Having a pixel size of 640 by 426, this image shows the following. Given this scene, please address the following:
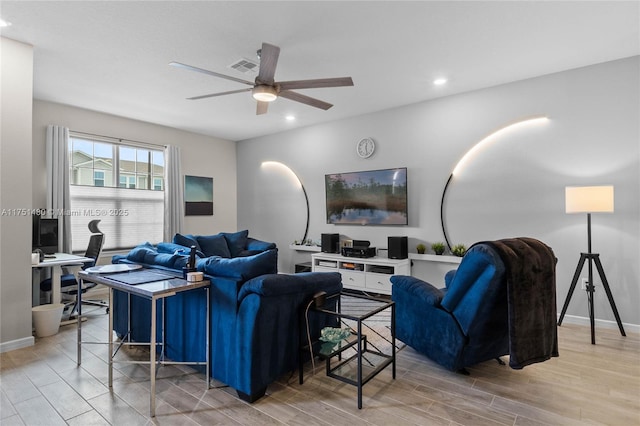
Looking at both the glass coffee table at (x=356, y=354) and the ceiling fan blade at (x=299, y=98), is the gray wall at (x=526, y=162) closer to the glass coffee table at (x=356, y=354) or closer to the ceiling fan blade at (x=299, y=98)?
the ceiling fan blade at (x=299, y=98)

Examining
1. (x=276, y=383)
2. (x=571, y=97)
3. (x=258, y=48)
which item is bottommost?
(x=276, y=383)

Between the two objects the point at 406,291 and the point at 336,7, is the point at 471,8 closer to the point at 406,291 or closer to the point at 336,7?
the point at 336,7

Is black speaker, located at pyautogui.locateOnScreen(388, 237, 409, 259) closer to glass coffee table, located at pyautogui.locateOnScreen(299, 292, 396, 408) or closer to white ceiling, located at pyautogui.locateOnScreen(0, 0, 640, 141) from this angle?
glass coffee table, located at pyautogui.locateOnScreen(299, 292, 396, 408)

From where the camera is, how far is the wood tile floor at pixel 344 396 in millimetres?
2039

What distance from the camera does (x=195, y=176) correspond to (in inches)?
259

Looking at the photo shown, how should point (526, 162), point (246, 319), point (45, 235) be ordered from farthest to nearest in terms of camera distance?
point (45, 235)
point (526, 162)
point (246, 319)

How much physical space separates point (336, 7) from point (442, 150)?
269 centimetres

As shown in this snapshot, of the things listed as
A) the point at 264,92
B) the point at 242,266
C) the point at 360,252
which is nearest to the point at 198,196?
the point at 360,252

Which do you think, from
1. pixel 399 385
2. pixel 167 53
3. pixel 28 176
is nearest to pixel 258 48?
pixel 167 53

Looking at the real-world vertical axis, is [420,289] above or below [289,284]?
below

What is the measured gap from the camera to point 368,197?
5301 mm

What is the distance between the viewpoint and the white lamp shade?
314 centimetres

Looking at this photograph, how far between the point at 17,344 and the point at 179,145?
409 cm

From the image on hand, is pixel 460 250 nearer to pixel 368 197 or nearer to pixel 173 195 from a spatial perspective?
pixel 368 197
